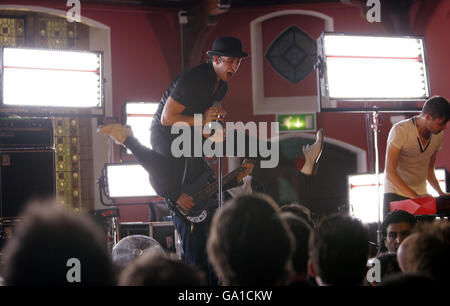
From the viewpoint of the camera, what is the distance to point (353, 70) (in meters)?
3.33

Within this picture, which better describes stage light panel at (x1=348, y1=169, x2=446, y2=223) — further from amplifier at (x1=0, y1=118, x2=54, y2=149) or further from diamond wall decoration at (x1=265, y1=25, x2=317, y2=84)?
amplifier at (x1=0, y1=118, x2=54, y2=149)

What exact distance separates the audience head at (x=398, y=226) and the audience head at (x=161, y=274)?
1906 mm

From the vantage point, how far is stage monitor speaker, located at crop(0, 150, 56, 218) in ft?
11.3

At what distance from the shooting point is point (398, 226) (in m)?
2.65

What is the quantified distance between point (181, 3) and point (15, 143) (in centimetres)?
379

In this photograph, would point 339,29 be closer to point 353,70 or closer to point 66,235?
point 353,70

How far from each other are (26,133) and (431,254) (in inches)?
119

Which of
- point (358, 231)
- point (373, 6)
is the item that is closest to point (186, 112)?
point (358, 231)

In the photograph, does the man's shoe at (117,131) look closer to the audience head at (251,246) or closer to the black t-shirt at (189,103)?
the black t-shirt at (189,103)

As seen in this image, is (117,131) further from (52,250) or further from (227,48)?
(52,250)

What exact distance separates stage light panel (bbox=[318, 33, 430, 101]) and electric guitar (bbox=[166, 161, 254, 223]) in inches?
39.6

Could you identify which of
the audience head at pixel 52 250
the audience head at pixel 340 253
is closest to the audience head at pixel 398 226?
the audience head at pixel 340 253

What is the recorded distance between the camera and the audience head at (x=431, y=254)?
3.86 ft

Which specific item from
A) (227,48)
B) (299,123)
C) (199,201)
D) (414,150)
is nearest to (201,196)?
(199,201)
